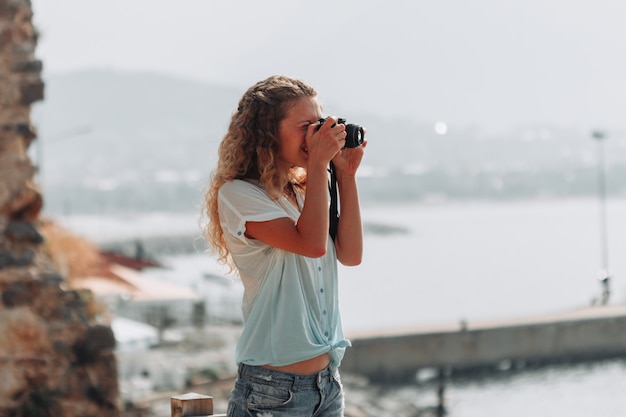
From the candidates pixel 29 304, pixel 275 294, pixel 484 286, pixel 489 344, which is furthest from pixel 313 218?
pixel 484 286

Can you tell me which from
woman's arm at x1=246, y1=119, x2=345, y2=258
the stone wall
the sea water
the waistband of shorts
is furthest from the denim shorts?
the stone wall

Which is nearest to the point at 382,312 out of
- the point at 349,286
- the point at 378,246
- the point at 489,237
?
the point at 349,286

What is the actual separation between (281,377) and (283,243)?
12.6 inches

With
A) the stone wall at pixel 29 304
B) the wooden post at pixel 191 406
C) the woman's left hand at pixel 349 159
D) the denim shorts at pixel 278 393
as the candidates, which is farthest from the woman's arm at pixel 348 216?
the stone wall at pixel 29 304

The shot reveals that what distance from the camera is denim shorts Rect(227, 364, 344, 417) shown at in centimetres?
259

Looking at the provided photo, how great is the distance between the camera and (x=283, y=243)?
8.41 feet

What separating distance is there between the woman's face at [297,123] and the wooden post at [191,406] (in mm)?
730

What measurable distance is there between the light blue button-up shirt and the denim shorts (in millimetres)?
36

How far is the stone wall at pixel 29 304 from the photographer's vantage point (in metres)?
6.04

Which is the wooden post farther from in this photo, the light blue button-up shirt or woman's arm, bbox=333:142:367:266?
woman's arm, bbox=333:142:367:266

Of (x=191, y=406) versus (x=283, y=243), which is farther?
(x=191, y=406)

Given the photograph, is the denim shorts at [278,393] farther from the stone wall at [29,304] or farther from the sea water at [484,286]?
the stone wall at [29,304]

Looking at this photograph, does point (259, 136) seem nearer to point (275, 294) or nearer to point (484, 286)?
point (275, 294)

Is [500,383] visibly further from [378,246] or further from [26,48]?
[378,246]
